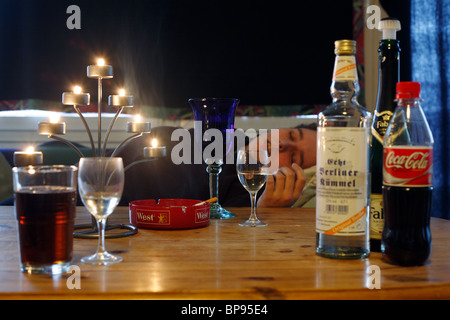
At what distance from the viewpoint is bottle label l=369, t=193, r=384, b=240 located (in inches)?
31.4

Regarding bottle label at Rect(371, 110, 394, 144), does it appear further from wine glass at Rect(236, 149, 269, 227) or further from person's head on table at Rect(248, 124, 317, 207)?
person's head on table at Rect(248, 124, 317, 207)

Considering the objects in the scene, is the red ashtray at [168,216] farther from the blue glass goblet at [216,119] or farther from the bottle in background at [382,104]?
the bottle in background at [382,104]

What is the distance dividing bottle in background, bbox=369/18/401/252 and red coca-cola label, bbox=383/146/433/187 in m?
0.11

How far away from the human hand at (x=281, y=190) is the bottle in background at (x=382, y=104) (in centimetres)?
158

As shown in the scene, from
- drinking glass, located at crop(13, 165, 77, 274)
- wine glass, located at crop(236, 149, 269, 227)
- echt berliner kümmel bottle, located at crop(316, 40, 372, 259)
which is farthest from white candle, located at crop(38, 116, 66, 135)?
echt berliner kümmel bottle, located at crop(316, 40, 372, 259)

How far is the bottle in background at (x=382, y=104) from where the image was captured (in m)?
0.79

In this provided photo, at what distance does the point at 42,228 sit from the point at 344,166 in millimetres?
439

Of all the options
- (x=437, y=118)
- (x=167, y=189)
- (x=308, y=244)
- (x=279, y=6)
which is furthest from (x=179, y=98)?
(x=308, y=244)

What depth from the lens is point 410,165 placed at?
688mm

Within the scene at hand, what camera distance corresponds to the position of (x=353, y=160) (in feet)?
2.39

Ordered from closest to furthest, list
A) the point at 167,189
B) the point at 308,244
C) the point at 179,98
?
the point at 308,244 → the point at 167,189 → the point at 179,98

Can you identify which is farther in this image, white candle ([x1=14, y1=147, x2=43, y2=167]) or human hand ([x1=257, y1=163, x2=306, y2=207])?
human hand ([x1=257, y1=163, x2=306, y2=207])
